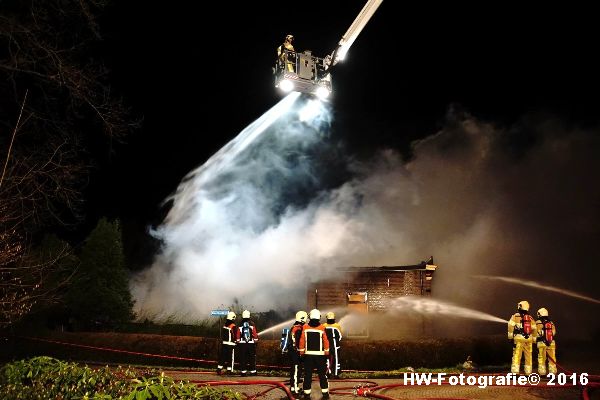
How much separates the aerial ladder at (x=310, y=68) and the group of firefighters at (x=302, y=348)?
6546 mm

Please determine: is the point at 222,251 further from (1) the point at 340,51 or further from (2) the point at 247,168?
(1) the point at 340,51

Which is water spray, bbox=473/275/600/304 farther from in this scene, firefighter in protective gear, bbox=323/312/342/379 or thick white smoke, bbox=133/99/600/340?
firefighter in protective gear, bbox=323/312/342/379

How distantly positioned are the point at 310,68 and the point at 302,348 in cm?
807

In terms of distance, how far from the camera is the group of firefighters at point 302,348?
920 cm

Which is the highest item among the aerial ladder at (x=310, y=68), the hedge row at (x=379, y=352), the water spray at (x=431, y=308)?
the aerial ladder at (x=310, y=68)

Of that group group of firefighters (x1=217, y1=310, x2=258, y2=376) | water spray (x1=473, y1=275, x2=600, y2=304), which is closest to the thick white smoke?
water spray (x1=473, y1=275, x2=600, y2=304)

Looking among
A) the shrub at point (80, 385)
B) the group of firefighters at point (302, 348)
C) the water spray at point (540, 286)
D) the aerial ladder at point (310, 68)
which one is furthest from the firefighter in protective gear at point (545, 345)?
the water spray at point (540, 286)

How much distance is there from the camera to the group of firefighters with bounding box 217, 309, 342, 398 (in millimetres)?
9195

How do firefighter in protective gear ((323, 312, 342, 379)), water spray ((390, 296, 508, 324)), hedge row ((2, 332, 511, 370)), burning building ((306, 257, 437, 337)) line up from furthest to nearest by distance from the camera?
burning building ((306, 257, 437, 337)), water spray ((390, 296, 508, 324)), hedge row ((2, 332, 511, 370)), firefighter in protective gear ((323, 312, 342, 379))

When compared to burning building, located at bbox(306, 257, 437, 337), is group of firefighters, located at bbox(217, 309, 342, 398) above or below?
below

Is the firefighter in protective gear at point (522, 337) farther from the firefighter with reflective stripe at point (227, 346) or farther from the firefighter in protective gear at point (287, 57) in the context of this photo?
the firefighter in protective gear at point (287, 57)

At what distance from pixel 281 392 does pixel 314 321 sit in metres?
1.98

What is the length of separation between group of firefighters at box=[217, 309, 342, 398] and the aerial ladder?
6546 millimetres

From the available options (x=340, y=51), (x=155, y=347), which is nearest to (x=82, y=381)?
(x=155, y=347)
